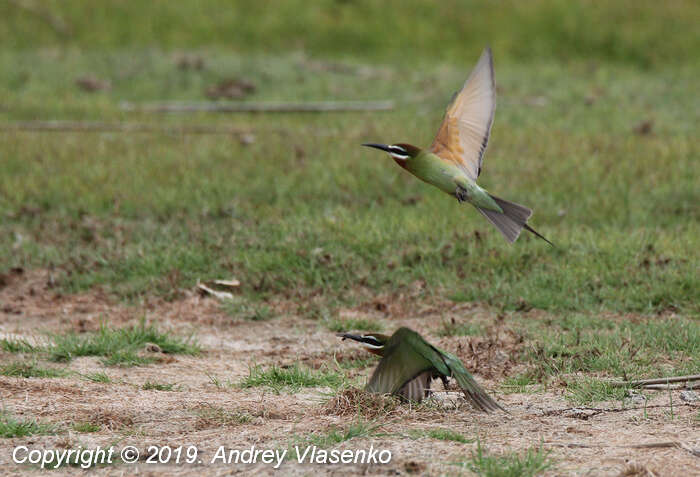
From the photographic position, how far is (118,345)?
5625 millimetres

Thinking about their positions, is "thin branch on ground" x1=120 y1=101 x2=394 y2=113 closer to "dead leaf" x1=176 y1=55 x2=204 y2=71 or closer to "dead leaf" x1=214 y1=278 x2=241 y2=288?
"dead leaf" x1=176 y1=55 x2=204 y2=71

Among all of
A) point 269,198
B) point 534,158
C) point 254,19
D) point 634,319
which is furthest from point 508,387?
point 254,19

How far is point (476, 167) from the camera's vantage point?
12.9ft

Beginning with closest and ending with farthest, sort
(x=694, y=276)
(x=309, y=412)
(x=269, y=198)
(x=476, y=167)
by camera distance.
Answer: (x=476, y=167)
(x=309, y=412)
(x=694, y=276)
(x=269, y=198)

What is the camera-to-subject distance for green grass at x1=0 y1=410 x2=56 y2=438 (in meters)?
3.96

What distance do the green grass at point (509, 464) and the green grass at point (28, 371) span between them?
8.60ft

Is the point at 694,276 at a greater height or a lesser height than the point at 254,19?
lesser

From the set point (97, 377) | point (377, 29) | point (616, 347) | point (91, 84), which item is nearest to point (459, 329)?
point (616, 347)

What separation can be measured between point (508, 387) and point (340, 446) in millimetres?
1431

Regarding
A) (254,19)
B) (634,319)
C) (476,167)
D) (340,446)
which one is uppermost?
(254,19)

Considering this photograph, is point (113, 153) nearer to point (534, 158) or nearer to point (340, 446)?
point (534, 158)

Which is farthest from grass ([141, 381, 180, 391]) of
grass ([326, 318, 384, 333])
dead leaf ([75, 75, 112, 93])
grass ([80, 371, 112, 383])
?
dead leaf ([75, 75, 112, 93])

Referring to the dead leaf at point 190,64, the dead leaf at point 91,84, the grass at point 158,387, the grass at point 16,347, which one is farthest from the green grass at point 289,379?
the dead leaf at point 190,64

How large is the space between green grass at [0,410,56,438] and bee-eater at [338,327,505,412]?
1391mm
